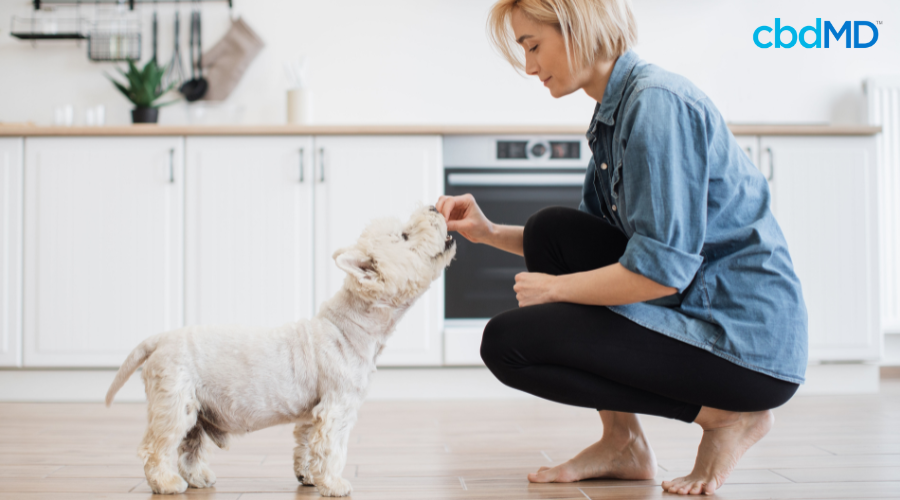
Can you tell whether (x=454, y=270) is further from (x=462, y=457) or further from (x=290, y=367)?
(x=290, y=367)

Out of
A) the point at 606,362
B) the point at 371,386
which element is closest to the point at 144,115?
the point at 371,386

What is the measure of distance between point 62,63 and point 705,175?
320cm

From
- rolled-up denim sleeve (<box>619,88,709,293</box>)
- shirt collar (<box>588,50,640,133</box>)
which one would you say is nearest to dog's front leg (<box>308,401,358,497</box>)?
rolled-up denim sleeve (<box>619,88,709,293</box>)

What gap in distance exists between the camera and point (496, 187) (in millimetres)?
2533

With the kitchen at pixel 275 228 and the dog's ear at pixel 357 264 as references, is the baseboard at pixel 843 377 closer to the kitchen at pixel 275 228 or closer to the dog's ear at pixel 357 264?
the kitchen at pixel 275 228

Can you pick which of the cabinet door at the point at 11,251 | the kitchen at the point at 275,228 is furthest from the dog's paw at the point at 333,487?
the cabinet door at the point at 11,251

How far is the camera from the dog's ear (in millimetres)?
1167

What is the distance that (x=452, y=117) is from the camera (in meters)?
3.14

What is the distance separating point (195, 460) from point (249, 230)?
49.0 inches

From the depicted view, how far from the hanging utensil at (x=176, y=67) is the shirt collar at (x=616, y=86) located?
2.56 meters

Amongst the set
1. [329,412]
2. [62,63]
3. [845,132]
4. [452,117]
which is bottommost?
[329,412]

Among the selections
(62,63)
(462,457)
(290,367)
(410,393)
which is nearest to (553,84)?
(290,367)

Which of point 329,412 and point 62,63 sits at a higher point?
point 62,63

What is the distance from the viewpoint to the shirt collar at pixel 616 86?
1150 millimetres
